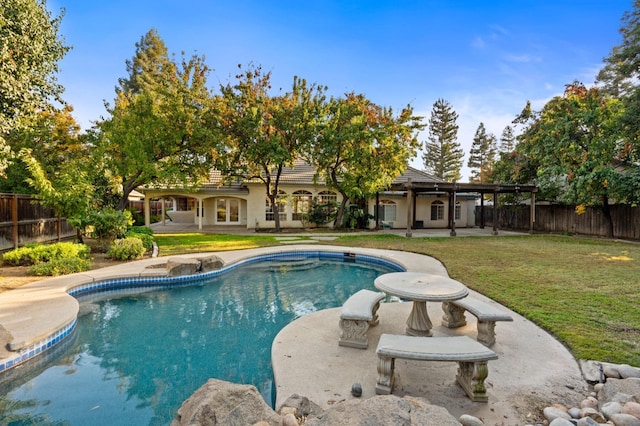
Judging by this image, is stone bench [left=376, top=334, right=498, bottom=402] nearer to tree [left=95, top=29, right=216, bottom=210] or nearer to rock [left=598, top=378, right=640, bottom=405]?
rock [left=598, top=378, right=640, bottom=405]

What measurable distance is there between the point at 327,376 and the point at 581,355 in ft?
10.6

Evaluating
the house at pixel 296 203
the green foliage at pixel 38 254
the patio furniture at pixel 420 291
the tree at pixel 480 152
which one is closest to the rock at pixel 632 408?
the patio furniture at pixel 420 291

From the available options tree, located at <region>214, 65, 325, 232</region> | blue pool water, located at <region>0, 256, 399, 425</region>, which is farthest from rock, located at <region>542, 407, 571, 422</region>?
tree, located at <region>214, 65, 325, 232</region>

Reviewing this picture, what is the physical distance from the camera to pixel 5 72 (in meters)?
7.72

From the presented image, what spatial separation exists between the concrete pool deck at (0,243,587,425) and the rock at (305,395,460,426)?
110 centimetres

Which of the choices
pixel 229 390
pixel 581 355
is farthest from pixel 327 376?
pixel 581 355

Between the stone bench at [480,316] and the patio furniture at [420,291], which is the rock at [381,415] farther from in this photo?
the stone bench at [480,316]

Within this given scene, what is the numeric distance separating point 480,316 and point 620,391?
1512mm

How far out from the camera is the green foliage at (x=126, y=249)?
10.3 metres

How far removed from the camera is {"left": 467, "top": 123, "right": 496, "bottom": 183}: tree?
1877 inches

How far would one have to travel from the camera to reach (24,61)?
869 cm

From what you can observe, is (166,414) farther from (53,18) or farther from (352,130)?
(352,130)

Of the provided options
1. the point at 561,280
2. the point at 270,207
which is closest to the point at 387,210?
the point at 270,207

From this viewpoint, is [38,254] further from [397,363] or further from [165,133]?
[397,363]
